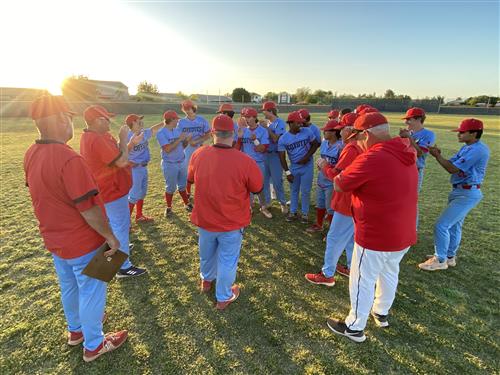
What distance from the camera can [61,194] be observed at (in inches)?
86.4

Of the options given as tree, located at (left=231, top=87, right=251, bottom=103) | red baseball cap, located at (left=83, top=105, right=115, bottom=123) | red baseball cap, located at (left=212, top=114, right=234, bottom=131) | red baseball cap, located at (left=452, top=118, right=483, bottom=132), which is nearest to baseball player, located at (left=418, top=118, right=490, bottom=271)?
red baseball cap, located at (left=452, top=118, right=483, bottom=132)

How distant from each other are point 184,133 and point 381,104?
176ft

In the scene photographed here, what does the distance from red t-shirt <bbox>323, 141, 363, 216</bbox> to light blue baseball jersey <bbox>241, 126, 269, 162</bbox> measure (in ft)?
8.46

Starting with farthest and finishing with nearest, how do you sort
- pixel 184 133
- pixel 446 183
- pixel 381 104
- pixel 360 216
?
pixel 381 104 → pixel 446 183 → pixel 184 133 → pixel 360 216

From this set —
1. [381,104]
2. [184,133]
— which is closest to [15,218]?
[184,133]

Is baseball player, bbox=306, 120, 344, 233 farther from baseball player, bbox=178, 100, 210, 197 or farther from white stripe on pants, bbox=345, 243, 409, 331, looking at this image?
baseball player, bbox=178, 100, 210, 197

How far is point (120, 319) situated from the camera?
3.28 meters

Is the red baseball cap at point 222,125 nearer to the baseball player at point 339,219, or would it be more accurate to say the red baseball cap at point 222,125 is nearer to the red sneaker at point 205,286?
the baseball player at point 339,219

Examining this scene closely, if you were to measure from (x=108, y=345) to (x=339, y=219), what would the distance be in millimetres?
2856

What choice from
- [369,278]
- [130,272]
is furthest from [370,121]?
[130,272]

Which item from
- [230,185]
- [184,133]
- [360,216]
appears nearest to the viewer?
[360,216]

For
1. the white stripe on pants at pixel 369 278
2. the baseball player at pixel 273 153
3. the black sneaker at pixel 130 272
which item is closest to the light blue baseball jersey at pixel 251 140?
the baseball player at pixel 273 153

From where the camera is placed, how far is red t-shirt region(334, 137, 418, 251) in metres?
2.38

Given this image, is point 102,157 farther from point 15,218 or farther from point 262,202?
point 15,218
